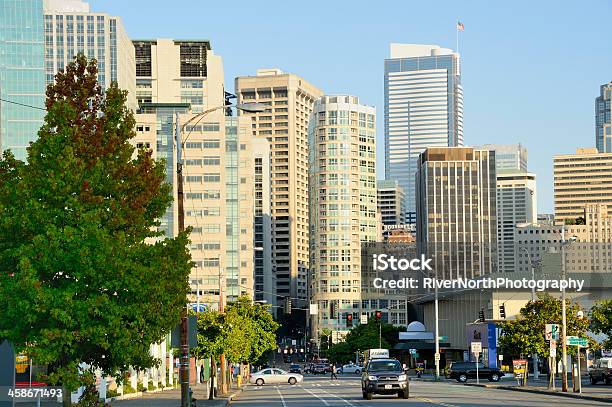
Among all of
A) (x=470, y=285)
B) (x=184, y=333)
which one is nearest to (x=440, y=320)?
(x=470, y=285)

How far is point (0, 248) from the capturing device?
30.6 m

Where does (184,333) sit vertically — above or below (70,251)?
below

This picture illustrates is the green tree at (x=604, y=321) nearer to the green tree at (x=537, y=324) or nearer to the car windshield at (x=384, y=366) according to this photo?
the green tree at (x=537, y=324)

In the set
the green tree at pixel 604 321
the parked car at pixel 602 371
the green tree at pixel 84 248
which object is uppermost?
the green tree at pixel 84 248

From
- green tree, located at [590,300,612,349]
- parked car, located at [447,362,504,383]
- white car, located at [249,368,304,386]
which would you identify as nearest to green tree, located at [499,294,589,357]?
green tree, located at [590,300,612,349]

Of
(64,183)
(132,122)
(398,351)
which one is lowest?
(398,351)

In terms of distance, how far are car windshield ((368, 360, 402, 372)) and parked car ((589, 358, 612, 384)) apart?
27407 millimetres

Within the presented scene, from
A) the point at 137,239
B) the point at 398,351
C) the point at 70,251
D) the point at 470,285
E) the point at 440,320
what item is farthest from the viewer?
the point at 398,351

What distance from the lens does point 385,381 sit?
51062 mm

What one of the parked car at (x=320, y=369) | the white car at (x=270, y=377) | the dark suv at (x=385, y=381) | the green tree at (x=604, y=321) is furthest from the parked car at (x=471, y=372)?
the parked car at (x=320, y=369)

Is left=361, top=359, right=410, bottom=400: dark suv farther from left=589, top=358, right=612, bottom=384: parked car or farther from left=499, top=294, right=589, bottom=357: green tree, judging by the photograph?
left=589, top=358, right=612, bottom=384: parked car

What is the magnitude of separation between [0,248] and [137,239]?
12.0 ft

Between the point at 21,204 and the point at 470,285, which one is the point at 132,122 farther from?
the point at 470,285

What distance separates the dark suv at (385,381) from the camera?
2007 inches
